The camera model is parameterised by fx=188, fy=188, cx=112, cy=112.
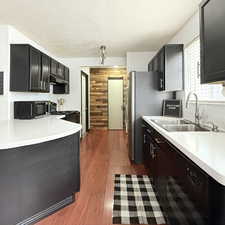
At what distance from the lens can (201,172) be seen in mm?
1032

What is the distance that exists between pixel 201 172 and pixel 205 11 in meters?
1.30

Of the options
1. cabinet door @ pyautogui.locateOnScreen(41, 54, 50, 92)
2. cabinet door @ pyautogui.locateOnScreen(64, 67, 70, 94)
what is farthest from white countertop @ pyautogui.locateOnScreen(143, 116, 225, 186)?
cabinet door @ pyautogui.locateOnScreen(64, 67, 70, 94)

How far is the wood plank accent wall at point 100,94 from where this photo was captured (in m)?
8.12

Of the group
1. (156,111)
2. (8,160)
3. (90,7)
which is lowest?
(8,160)

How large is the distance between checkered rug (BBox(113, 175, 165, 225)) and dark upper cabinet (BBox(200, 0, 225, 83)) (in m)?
1.50

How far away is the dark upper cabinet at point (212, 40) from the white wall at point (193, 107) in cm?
68

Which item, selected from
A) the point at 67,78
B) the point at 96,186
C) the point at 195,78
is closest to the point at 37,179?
the point at 96,186

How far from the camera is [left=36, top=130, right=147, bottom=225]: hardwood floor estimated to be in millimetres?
1988

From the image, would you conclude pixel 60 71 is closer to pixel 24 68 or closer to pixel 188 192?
pixel 24 68

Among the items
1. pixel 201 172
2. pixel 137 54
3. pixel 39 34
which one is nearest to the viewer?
pixel 201 172

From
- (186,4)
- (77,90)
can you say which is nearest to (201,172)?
(186,4)

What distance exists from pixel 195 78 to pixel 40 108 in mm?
2836

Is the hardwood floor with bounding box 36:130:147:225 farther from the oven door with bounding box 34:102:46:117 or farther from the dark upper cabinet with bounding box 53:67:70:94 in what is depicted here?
the dark upper cabinet with bounding box 53:67:70:94

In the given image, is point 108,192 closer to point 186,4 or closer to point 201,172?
point 201,172
